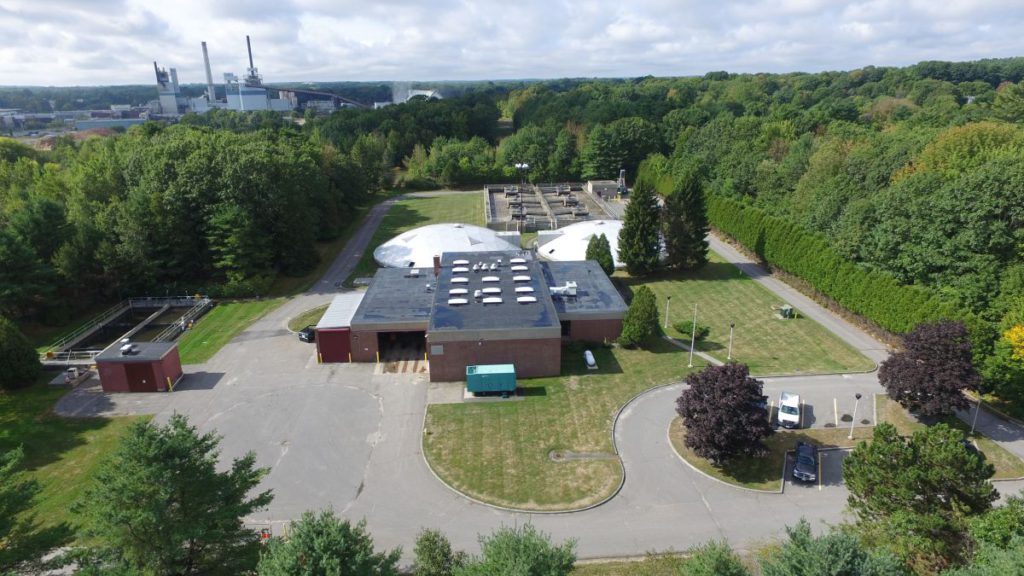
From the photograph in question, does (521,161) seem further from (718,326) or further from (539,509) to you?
(539,509)

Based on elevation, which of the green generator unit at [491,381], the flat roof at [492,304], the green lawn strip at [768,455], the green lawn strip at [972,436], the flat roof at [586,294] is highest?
the flat roof at [492,304]

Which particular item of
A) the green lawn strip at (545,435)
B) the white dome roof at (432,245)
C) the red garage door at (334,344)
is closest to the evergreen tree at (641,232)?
the white dome roof at (432,245)

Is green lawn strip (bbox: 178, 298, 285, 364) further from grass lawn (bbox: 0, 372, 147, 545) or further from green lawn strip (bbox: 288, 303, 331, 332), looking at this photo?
grass lawn (bbox: 0, 372, 147, 545)

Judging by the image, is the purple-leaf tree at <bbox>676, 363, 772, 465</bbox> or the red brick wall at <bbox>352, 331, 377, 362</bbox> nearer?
the purple-leaf tree at <bbox>676, 363, 772, 465</bbox>

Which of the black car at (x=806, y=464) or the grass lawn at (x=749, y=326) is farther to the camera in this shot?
the grass lawn at (x=749, y=326)

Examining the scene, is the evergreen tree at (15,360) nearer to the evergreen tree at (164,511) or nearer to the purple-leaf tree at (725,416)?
the evergreen tree at (164,511)

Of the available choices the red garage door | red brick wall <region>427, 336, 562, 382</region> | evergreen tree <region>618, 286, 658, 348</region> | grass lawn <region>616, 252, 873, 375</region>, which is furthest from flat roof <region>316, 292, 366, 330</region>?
grass lawn <region>616, 252, 873, 375</region>

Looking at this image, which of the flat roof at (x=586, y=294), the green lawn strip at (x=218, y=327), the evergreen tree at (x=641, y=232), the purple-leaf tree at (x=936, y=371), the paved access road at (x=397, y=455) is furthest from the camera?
the evergreen tree at (x=641, y=232)
